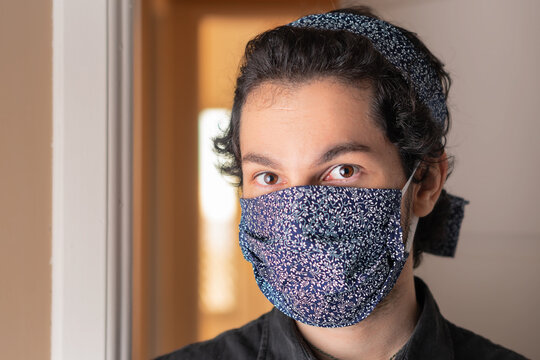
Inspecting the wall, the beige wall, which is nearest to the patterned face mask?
the beige wall

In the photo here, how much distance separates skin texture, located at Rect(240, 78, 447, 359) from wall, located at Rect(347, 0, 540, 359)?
70cm

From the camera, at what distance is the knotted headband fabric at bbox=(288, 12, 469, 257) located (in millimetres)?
1319

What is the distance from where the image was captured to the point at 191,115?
2.73 meters

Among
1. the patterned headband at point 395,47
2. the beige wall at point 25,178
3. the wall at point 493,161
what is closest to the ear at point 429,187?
the patterned headband at point 395,47

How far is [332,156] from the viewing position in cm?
122

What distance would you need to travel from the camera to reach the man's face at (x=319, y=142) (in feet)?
4.00

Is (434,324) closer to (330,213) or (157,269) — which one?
(330,213)

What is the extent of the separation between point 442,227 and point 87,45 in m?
0.97

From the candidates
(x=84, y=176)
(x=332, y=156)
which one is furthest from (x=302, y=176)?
(x=84, y=176)

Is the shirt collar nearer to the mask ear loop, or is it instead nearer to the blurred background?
the mask ear loop

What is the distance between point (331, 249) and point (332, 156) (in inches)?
7.5

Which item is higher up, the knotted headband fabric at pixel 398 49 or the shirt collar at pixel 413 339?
the knotted headband fabric at pixel 398 49

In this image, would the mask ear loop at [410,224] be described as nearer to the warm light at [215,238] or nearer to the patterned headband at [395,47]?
the patterned headband at [395,47]

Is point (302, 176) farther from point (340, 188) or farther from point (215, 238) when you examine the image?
point (215, 238)
